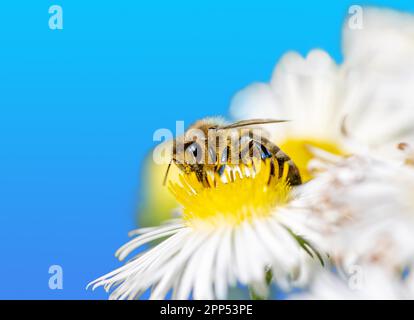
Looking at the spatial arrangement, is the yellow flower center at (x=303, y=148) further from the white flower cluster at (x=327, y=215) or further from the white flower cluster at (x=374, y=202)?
the white flower cluster at (x=374, y=202)

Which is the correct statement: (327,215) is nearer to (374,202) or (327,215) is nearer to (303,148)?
(374,202)

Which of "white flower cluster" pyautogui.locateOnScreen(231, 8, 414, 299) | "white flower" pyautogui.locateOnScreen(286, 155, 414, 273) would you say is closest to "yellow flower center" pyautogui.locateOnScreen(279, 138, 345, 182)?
"white flower cluster" pyautogui.locateOnScreen(231, 8, 414, 299)

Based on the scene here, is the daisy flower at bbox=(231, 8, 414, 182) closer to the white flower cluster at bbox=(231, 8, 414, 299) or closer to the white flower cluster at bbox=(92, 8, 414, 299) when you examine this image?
the white flower cluster at bbox=(92, 8, 414, 299)

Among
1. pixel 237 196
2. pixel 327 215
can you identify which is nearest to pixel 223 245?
pixel 237 196

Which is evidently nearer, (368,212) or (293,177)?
(368,212)
